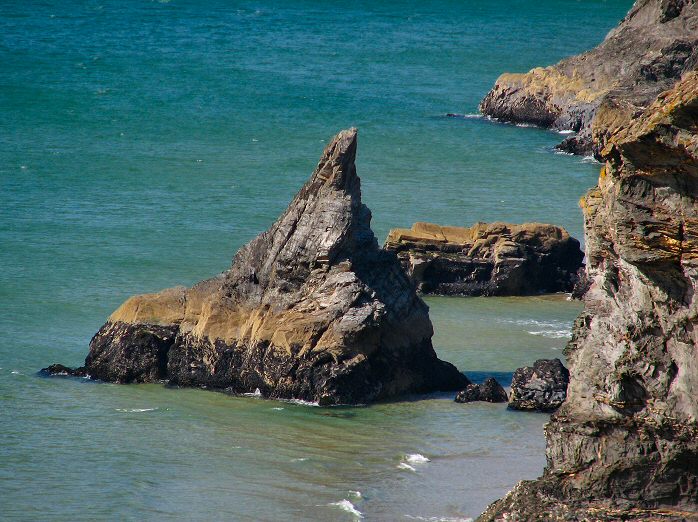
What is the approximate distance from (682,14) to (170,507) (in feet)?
157

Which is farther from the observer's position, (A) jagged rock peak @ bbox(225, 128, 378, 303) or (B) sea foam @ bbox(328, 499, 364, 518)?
(A) jagged rock peak @ bbox(225, 128, 378, 303)

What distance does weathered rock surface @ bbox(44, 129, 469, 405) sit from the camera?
73.0 feet

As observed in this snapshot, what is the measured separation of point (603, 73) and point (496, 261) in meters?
31.4

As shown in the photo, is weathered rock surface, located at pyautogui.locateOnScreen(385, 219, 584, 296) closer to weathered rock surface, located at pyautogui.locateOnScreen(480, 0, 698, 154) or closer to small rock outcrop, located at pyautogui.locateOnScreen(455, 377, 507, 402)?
small rock outcrop, located at pyautogui.locateOnScreen(455, 377, 507, 402)

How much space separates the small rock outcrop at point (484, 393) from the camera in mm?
22281

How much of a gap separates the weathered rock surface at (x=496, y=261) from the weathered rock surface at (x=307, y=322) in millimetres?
8623

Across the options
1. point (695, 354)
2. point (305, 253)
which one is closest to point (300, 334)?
point (305, 253)

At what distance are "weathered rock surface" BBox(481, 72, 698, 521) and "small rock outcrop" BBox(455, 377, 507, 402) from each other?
844 centimetres

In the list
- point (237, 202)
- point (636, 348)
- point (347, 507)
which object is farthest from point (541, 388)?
point (237, 202)

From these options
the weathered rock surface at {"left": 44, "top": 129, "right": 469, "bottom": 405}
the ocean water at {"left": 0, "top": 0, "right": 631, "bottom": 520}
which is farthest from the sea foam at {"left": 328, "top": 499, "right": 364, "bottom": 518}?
the weathered rock surface at {"left": 44, "top": 129, "right": 469, "bottom": 405}

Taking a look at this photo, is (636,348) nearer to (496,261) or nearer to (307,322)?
(307,322)

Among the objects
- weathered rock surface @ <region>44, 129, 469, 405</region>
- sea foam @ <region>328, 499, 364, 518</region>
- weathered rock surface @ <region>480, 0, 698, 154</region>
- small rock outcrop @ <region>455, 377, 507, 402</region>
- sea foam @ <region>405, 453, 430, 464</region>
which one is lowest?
sea foam @ <region>328, 499, 364, 518</region>

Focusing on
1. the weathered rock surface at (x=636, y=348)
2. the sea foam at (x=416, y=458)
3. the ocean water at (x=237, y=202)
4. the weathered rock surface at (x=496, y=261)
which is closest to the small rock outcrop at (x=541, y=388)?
the ocean water at (x=237, y=202)

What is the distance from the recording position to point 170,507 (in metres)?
17.8
